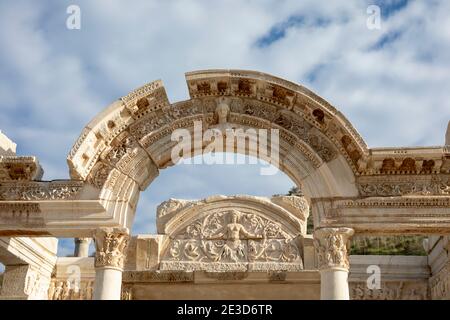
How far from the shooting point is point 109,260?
8.30 metres

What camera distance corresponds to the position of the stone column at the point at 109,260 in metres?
8.19

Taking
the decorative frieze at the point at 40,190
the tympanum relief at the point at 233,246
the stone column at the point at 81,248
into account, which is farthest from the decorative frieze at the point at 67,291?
the decorative frieze at the point at 40,190

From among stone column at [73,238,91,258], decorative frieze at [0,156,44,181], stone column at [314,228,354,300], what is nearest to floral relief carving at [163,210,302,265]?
stone column at [73,238,91,258]

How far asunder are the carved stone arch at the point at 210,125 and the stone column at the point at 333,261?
60 centimetres

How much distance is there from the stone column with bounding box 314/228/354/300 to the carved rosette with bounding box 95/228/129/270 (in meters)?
2.84

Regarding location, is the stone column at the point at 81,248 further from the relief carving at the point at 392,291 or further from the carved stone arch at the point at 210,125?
the relief carving at the point at 392,291

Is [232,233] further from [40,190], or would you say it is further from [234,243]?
[40,190]

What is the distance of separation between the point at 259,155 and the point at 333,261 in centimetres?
196

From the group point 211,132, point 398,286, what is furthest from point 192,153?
point 398,286

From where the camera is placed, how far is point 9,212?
28.4 ft

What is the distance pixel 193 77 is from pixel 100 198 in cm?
228
